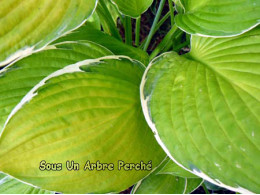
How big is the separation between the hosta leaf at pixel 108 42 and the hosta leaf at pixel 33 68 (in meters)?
0.08

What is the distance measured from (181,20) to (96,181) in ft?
1.13

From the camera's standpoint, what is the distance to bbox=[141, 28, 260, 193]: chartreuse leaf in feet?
1.37

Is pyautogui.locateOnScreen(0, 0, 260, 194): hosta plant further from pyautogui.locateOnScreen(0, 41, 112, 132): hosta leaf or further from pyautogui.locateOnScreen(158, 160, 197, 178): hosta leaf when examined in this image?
pyautogui.locateOnScreen(158, 160, 197, 178): hosta leaf

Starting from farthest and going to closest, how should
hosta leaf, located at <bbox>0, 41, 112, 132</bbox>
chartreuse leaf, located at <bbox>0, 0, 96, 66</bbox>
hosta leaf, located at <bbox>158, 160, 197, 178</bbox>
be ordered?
hosta leaf, located at <bbox>158, 160, 197, 178</bbox>, hosta leaf, located at <bbox>0, 41, 112, 132</bbox>, chartreuse leaf, located at <bbox>0, 0, 96, 66</bbox>

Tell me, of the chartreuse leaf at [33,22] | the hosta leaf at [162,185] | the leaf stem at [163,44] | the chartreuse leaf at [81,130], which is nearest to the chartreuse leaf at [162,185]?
the hosta leaf at [162,185]

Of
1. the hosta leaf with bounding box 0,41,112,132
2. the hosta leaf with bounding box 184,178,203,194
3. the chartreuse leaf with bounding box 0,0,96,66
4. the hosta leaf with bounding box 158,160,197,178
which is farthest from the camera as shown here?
the hosta leaf with bounding box 184,178,203,194

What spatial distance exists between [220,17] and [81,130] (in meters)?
0.32

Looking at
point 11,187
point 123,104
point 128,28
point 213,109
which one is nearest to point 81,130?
point 123,104

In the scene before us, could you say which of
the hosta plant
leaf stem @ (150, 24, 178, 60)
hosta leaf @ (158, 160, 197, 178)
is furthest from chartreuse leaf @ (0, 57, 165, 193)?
leaf stem @ (150, 24, 178, 60)

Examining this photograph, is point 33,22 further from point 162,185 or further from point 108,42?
point 162,185

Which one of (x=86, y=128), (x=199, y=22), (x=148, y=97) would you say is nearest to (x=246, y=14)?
(x=199, y=22)

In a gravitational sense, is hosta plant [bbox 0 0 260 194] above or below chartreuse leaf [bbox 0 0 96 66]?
below

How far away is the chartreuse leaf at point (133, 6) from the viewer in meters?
0.62

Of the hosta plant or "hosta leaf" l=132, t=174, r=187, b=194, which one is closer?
the hosta plant
